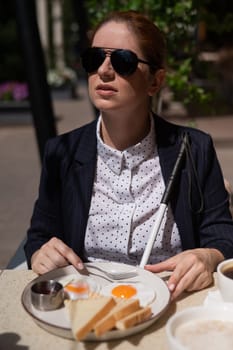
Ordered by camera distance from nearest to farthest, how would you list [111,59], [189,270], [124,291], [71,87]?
[124,291], [189,270], [111,59], [71,87]

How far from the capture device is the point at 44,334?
1.50 metres

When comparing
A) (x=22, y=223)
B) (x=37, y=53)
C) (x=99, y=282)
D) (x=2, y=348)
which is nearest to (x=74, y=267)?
(x=99, y=282)

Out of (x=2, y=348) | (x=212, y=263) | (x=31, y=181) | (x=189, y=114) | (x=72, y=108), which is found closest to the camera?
(x=2, y=348)

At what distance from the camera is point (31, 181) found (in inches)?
296

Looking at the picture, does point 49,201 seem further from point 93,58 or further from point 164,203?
point 93,58

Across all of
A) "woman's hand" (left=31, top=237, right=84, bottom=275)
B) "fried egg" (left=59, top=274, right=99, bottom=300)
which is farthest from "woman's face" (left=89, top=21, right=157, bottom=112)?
"fried egg" (left=59, top=274, right=99, bottom=300)

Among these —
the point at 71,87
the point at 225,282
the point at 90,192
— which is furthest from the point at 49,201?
the point at 71,87

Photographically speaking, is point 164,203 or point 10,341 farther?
point 164,203

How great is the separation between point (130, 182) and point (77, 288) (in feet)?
2.13

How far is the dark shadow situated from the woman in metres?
0.64

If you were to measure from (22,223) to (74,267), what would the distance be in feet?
14.0

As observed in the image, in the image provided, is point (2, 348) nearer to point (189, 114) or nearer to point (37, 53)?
point (37, 53)

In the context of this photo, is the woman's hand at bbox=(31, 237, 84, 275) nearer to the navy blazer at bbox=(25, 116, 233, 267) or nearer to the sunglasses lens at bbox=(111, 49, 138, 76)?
the navy blazer at bbox=(25, 116, 233, 267)

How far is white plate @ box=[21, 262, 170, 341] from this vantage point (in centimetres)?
145
